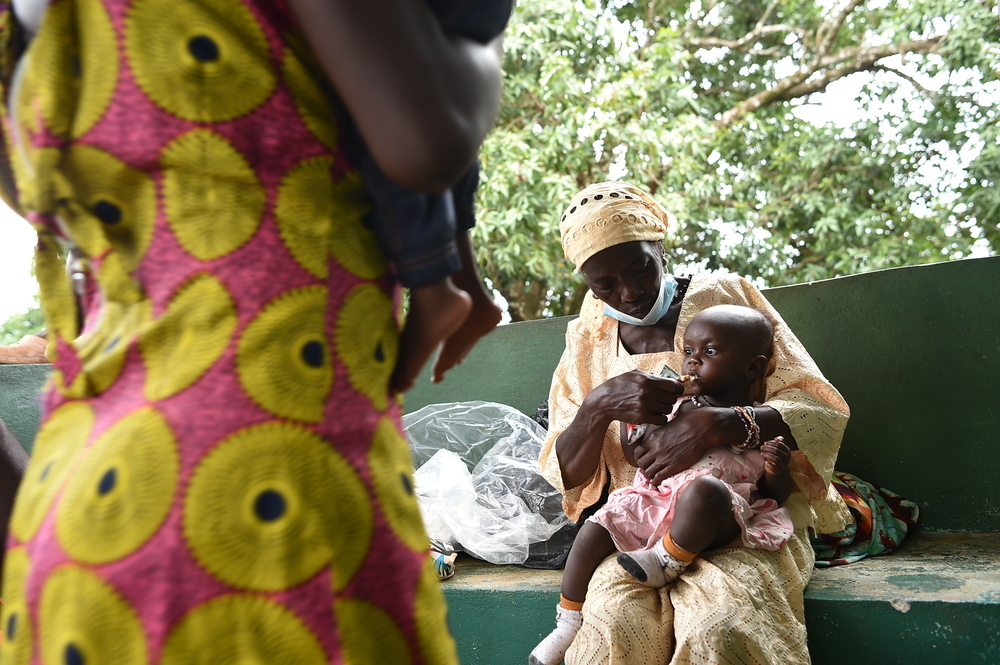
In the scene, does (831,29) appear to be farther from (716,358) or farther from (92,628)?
(92,628)

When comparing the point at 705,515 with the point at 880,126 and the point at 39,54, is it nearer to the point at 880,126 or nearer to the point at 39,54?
the point at 39,54

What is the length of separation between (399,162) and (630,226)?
2.06 metres

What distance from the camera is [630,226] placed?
109 inches

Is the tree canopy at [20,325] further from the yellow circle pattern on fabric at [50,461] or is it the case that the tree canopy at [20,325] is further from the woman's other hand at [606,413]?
the yellow circle pattern on fabric at [50,461]

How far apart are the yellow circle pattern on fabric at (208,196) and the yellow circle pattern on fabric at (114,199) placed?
0.03m

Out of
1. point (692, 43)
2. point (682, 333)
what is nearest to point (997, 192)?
point (692, 43)

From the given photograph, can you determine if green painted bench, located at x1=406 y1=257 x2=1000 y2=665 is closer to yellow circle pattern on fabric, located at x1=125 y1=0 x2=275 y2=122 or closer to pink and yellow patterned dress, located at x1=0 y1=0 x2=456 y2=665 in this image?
pink and yellow patterned dress, located at x1=0 y1=0 x2=456 y2=665

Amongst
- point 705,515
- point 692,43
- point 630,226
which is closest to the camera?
point 705,515

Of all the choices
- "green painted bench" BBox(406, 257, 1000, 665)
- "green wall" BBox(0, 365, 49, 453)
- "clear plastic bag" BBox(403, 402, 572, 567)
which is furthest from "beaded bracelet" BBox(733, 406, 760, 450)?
"green wall" BBox(0, 365, 49, 453)

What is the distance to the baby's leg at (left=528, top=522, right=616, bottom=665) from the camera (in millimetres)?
2451

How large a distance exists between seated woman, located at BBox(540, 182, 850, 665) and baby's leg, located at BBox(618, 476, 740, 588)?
0.15 feet

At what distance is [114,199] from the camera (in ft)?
2.59

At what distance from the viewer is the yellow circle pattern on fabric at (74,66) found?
2.57ft

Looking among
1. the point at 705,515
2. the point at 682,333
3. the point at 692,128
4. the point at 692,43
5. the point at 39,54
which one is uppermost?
the point at 692,43
